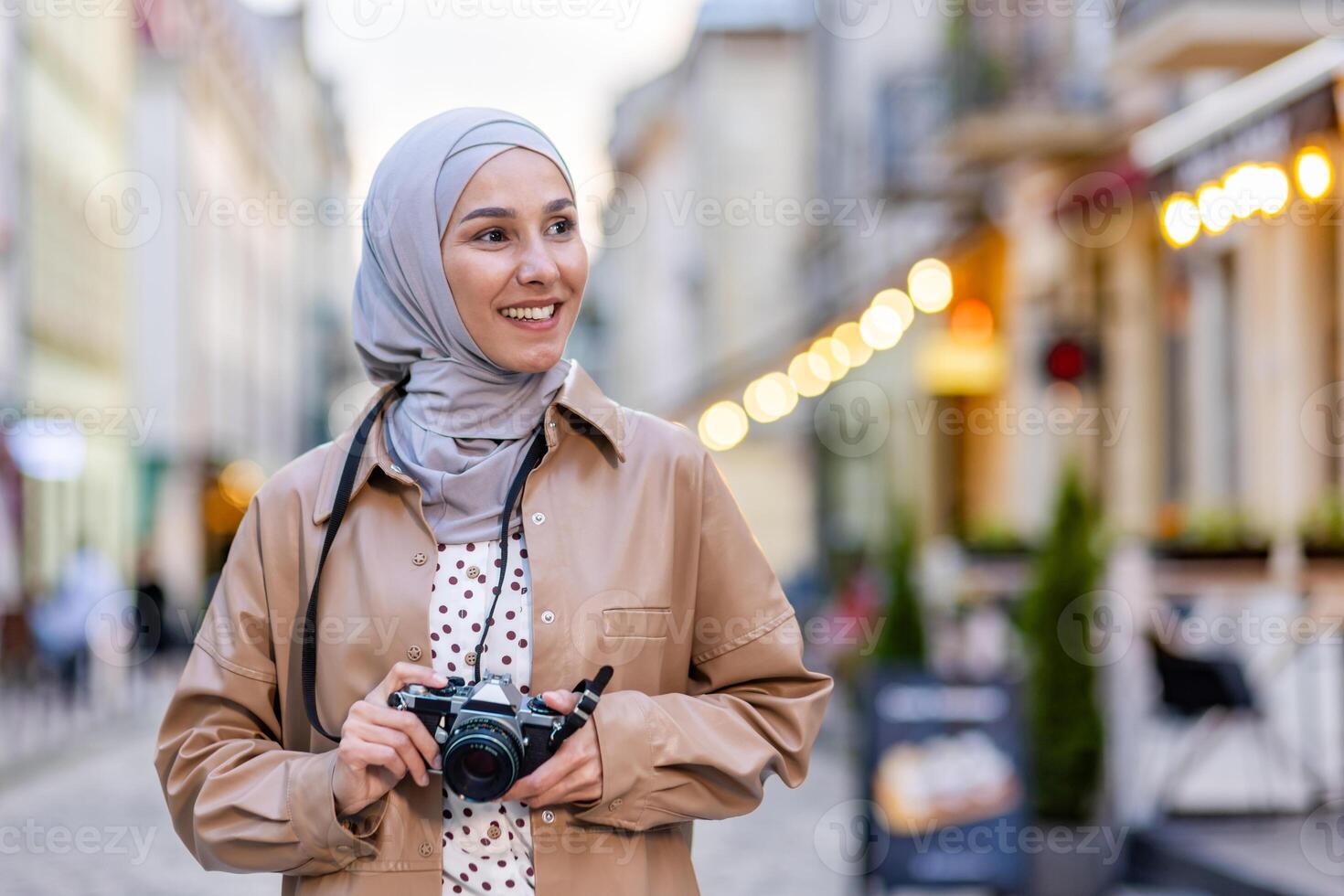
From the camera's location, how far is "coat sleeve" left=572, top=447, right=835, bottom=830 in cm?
246

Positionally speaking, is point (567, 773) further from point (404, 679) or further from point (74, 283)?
point (74, 283)

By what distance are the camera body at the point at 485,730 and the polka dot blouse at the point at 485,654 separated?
0.39ft

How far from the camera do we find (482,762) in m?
2.29

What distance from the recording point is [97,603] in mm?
21484

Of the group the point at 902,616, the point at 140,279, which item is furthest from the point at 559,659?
the point at 140,279

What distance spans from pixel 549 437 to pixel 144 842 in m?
6.66

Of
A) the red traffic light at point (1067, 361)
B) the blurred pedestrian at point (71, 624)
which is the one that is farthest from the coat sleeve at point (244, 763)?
the blurred pedestrian at point (71, 624)

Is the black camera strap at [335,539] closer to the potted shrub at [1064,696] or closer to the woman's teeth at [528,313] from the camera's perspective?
the woman's teeth at [528,313]

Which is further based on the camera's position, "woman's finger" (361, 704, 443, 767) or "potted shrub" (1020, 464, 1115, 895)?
"potted shrub" (1020, 464, 1115, 895)

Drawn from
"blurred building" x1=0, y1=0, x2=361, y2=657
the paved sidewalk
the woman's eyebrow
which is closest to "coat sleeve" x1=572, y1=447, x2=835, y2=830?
the woman's eyebrow

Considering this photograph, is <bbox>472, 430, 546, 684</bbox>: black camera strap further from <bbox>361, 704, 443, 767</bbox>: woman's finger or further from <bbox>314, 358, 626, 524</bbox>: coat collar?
<bbox>361, 704, 443, 767</bbox>: woman's finger

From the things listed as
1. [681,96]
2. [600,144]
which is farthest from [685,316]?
[600,144]

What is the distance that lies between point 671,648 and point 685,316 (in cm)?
3966

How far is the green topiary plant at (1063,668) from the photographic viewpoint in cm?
906
